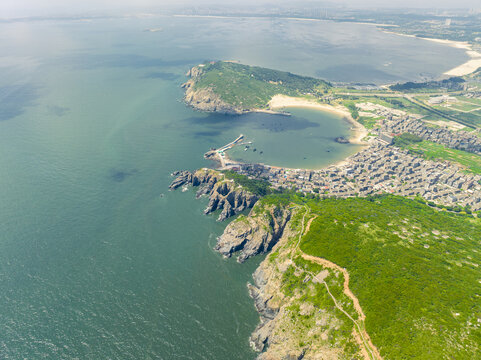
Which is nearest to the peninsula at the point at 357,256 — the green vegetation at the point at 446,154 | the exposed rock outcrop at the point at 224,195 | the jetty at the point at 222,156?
the exposed rock outcrop at the point at 224,195

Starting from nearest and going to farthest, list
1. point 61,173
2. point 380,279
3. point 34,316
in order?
1. point 380,279
2. point 34,316
3. point 61,173

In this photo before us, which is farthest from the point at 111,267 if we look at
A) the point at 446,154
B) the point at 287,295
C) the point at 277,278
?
the point at 446,154

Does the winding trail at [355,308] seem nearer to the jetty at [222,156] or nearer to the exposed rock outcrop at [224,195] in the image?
the exposed rock outcrop at [224,195]

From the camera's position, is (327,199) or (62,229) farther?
(327,199)

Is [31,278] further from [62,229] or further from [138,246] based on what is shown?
[138,246]

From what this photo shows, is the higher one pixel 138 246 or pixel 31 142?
pixel 31 142

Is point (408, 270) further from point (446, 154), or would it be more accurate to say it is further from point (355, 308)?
point (446, 154)

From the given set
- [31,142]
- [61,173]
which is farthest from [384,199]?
[31,142]

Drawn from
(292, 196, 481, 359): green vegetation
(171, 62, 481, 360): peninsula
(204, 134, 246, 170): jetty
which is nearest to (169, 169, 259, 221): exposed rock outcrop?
(171, 62, 481, 360): peninsula
